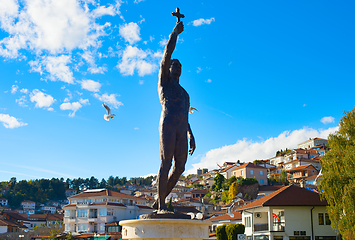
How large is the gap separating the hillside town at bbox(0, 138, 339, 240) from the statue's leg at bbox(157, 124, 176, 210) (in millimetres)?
658

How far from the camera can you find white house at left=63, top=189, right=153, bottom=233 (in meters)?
51.6

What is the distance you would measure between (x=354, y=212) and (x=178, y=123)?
19.1m

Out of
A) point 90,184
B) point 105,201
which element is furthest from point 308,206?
point 90,184

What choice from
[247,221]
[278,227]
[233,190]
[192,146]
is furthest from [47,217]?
[192,146]

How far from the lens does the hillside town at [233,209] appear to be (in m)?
28.7

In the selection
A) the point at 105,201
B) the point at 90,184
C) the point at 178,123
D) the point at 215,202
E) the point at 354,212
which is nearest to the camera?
the point at 178,123

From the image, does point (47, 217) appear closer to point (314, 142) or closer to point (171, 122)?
point (171, 122)

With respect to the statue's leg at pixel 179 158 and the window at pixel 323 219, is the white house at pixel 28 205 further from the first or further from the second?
the statue's leg at pixel 179 158

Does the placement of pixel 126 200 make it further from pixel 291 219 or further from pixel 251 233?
pixel 291 219

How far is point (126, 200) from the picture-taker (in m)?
57.3

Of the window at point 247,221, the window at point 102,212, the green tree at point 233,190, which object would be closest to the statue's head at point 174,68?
the window at point 247,221

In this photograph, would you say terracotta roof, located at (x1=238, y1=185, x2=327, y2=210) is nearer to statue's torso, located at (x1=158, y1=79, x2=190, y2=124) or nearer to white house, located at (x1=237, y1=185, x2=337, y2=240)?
white house, located at (x1=237, y1=185, x2=337, y2=240)

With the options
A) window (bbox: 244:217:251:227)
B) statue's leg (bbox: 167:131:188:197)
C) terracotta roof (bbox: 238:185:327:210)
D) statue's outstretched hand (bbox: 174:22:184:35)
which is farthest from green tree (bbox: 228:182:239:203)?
statue's outstretched hand (bbox: 174:22:184:35)

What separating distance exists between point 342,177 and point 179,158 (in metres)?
20.1
